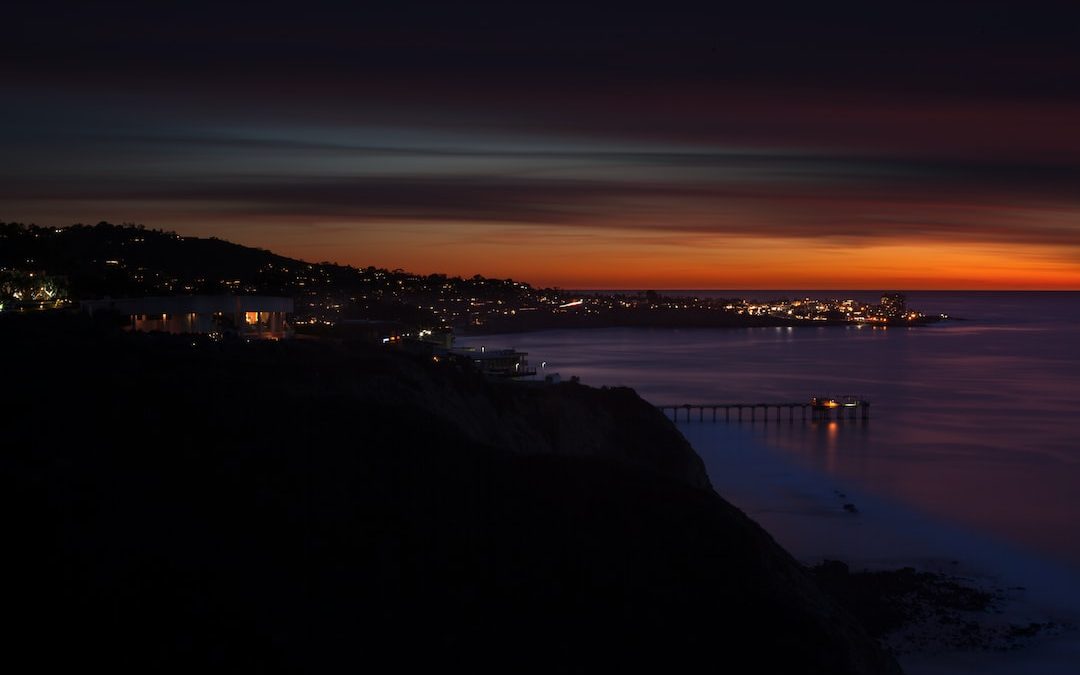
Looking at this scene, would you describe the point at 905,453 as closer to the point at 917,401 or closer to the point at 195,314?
the point at 917,401

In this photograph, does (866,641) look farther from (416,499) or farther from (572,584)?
(416,499)

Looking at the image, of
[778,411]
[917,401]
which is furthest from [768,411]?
[917,401]

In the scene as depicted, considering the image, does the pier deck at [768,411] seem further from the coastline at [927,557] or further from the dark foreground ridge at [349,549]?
the dark foreground ridge at [349,549]

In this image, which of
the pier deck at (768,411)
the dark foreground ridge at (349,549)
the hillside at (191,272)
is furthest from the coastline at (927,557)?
the hillside at (191,272)

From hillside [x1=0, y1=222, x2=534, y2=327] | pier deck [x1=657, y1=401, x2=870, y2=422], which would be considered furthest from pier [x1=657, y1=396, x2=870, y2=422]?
hillside [x1=0, y1=222, x2=534, y2=327]

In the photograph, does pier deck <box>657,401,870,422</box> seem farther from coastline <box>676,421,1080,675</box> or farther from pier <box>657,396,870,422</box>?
coastline <box>676,421,1080,675</box>
